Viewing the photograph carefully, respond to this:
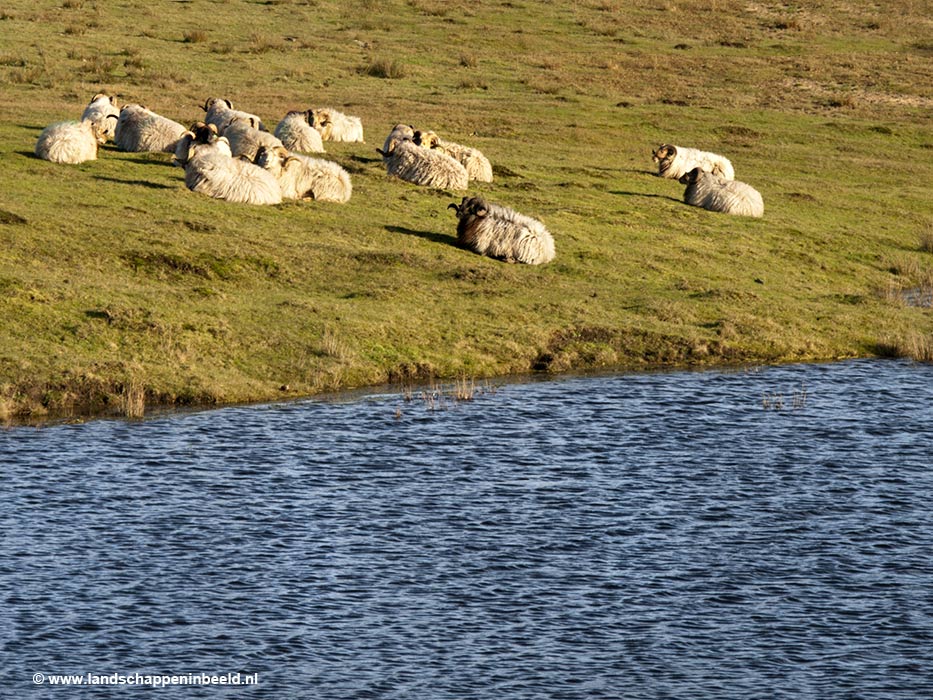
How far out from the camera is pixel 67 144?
3338cm

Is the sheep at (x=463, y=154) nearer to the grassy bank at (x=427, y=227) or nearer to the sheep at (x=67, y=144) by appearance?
the grassy bank at (x=427, y=227)

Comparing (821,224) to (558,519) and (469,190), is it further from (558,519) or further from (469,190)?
(558,519)

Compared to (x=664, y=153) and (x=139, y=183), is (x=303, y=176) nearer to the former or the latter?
(x=139, y=183)

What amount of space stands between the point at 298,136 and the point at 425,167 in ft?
13.1

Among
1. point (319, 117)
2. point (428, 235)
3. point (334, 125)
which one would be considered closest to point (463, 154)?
point (319, 117)

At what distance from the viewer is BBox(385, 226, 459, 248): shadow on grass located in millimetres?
31656

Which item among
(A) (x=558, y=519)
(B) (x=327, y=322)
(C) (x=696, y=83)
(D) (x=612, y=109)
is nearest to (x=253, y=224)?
(B) (x=327, y=322)

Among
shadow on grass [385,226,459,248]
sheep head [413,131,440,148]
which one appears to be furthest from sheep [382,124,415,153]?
shadow on grass [385,226,459,248]

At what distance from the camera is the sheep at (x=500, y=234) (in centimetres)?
3097

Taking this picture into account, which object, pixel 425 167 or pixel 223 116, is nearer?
pixel 425 167

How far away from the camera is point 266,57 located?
5809 centimetres

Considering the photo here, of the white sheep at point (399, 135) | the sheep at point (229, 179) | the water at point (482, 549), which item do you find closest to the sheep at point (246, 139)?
the sheep at point (229, 179)

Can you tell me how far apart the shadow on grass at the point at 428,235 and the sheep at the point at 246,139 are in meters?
3.82

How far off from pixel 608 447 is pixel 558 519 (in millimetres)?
3404
